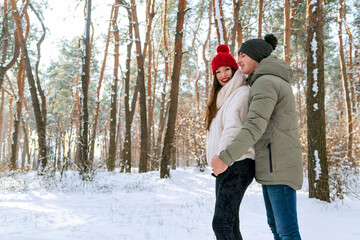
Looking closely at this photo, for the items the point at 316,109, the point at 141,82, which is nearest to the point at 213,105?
the point at 316,109

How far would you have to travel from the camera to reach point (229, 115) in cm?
171

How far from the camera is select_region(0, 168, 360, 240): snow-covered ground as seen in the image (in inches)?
130

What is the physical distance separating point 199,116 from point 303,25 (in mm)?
7020

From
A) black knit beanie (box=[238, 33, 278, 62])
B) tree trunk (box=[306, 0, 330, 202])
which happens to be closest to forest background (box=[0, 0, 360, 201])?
tree trunk (box=[306, 0, 330, 202])

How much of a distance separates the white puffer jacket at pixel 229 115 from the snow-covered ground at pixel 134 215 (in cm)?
200

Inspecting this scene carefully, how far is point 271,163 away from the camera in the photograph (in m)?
1.58

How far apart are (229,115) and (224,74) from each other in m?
0.41

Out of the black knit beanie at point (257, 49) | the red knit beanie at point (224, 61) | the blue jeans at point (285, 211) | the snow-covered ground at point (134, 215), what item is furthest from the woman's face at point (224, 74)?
the snow-covered ground at point (134, 215)

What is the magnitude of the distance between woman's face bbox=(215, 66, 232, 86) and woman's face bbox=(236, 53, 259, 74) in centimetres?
11

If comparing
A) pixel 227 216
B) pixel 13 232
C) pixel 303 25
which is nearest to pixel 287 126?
pixel 227 216

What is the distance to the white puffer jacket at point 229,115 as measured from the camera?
1662mm

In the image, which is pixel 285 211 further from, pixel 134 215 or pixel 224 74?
pixel 134 215

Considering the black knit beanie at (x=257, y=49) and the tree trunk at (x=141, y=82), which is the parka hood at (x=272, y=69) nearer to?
the black knit beanie at (x=257, y=49)

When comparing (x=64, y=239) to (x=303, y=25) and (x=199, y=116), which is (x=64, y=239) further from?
(x=303, y=25)
